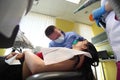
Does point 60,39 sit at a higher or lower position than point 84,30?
lower

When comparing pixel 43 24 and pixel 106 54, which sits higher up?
pixel 43 24

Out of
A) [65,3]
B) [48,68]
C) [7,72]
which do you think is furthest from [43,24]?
[48,68]

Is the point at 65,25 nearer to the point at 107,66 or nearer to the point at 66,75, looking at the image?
the point at 107,66

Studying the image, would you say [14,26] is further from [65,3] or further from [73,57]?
[65,3]

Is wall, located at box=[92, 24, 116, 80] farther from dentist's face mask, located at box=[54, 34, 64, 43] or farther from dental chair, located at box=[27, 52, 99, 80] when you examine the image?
dental chair, located at box=[27, 52, 99, 80]

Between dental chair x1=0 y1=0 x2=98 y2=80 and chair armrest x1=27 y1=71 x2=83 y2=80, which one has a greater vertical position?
dental chair x1=0 y1=0 x2=98 y2=80

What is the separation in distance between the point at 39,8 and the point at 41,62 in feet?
9.78

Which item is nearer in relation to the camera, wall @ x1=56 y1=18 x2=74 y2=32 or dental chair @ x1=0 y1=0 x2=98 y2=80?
dental chair @ x1=0 y1=0 x2=98 y2=80

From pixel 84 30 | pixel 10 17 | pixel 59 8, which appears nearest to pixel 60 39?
pixel 10 17

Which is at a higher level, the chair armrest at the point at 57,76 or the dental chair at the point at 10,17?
the dental chair at the point at 10,17

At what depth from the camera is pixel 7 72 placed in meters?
0.83

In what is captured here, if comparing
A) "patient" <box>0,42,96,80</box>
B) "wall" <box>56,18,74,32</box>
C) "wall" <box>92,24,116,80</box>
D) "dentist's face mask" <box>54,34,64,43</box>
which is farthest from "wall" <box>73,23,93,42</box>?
"patient" <box>0,42,96,80</box>

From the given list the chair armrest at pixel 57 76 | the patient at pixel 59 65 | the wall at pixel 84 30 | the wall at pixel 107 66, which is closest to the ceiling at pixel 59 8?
the wall at pixel 84 30

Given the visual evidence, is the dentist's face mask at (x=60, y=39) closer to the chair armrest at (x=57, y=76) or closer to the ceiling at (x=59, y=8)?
the chair armrest at (x=57, y=76)
